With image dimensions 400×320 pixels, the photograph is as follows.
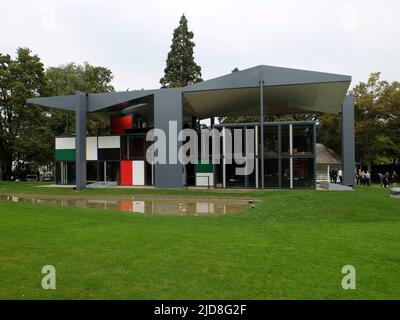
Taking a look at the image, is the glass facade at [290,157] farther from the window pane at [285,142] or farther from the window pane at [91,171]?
the window pane at [91,171]

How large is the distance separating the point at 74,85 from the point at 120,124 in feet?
54.5

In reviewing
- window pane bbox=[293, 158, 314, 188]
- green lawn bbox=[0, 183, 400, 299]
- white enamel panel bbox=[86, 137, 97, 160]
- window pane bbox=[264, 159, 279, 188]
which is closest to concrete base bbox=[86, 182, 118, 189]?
white enamel panel bbox=[86, 137, 97, 160]

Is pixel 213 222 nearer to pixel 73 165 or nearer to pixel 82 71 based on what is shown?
pixel 73 165

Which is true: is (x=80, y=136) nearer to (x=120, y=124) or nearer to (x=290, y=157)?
(x=120, y=124)

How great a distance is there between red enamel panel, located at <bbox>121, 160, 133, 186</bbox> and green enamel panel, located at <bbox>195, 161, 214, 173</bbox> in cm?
707

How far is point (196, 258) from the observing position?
7.12 m

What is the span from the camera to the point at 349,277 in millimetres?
5781

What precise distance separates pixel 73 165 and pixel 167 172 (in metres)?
12.5

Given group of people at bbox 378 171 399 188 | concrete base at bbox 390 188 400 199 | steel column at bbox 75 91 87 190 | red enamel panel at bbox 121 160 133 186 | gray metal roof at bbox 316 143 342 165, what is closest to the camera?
concrete base at bbox 390 188 400 199

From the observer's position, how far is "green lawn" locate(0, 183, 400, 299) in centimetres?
527

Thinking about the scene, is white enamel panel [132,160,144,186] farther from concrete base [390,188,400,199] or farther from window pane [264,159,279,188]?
concrete base [390,188,400,199]

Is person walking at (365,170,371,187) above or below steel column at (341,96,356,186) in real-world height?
below

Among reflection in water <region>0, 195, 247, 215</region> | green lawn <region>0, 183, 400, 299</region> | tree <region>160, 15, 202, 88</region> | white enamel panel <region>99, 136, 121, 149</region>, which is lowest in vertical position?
reflection in water <region>0, 195, 247, 215</region>
